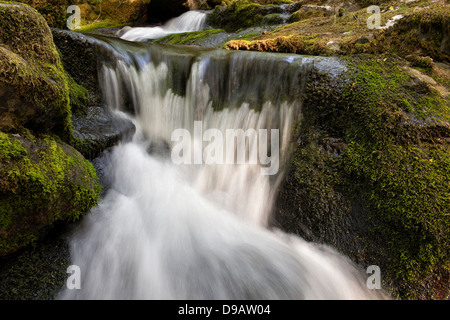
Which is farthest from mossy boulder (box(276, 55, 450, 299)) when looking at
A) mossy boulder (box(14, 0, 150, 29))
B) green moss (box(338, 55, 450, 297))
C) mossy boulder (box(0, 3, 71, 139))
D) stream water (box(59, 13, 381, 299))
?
mossy boulder (box(14, 0, 150, 29))

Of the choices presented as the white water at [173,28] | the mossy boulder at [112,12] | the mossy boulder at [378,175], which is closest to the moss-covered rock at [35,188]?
the mossy boulder at [378,175]

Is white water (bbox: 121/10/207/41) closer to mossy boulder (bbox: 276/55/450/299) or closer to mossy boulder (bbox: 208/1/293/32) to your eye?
mossy boulder (bbox: 208/1/293/32)

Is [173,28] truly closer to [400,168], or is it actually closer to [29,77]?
[29,77]

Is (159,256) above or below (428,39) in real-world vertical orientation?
below

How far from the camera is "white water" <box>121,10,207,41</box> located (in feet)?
32.6

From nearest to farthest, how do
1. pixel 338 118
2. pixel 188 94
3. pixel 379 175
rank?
pixel 379 175 < pixel 338 118 < pixel 188 94

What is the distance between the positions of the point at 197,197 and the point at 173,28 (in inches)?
417

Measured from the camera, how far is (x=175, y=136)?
4621mm

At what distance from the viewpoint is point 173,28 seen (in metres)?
11.6

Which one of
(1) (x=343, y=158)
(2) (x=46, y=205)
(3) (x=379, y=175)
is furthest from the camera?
(1) (x=343, y=158)

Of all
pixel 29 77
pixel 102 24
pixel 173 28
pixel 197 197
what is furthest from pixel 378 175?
pixel 102 24
